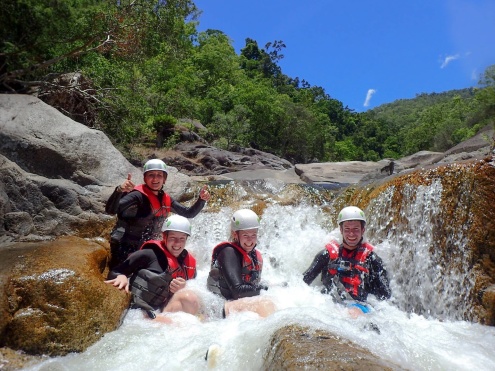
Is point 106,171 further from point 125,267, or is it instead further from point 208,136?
point 208,136

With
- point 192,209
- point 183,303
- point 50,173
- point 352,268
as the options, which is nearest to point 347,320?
point 352,268

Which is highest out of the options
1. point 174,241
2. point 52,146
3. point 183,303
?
point 52,146

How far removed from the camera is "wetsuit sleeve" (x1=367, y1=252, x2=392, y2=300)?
5.01 metres

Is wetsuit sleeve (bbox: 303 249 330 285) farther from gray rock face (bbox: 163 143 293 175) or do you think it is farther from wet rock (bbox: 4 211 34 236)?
gray rock face (bbox: 163 143 293 175)

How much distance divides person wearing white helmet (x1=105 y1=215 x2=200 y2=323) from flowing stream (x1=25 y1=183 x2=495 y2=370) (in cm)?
15

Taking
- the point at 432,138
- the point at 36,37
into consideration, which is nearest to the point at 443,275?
the point at 36,37

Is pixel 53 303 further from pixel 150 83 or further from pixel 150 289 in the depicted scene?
pixel 150 83

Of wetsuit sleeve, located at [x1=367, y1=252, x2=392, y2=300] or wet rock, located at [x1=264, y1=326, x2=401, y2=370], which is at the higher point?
wetsuit sleeve, located at [x1=367, y1=252, x2=392, y2=300]

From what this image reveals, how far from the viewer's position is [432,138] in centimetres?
5434

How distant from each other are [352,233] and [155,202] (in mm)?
2654

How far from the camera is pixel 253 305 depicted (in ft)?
15.3

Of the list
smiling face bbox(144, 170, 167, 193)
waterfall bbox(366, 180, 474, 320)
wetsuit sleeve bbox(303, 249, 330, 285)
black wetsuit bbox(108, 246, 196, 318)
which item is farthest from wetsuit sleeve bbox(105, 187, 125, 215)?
waterfall bbox(366, 180, 474, 320)

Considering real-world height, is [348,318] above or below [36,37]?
below

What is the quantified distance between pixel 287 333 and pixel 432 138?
5582cm
